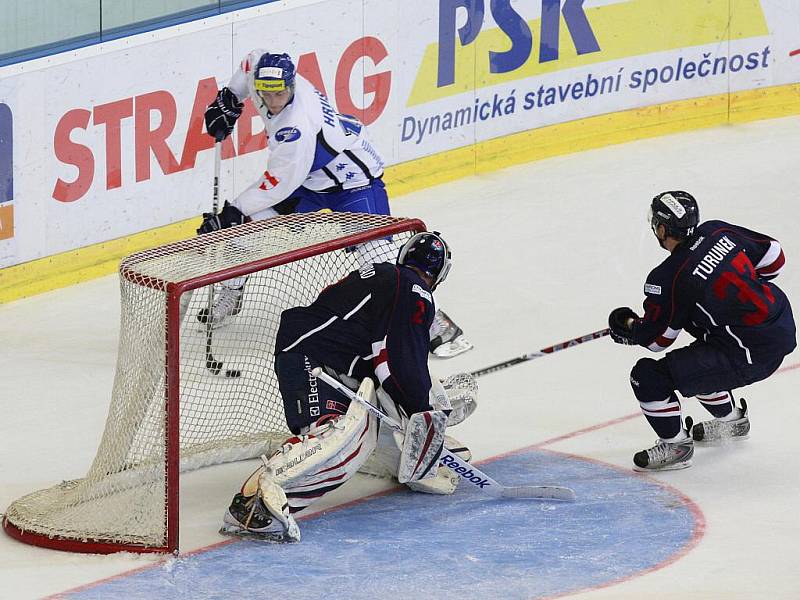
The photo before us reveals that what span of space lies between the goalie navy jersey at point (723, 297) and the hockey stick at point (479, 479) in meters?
0.60

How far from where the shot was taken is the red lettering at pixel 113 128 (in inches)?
311

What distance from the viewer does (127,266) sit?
5.35 meters

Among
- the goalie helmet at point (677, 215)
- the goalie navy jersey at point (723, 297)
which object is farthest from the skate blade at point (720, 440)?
the goalie helmet at point (677, 215)

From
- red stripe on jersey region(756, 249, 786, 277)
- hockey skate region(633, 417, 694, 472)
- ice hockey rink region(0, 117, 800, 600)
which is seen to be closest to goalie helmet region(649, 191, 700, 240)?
red stripe on jersey region(756, 249, 786, 277)

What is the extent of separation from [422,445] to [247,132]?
3.44 m

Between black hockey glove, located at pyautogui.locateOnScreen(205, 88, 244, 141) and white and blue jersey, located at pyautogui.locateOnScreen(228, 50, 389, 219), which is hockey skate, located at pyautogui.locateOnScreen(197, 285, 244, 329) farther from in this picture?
black hockey glove, located at pyautogui.locateOnScreen(205, 88, 244, 141)

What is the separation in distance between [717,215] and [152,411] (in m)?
4.30

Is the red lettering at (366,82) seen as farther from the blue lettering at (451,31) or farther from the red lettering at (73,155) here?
the red lettering at (73,155)

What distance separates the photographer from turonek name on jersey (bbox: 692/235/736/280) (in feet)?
18.5

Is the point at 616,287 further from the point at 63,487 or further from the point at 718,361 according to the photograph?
the point at 63,487

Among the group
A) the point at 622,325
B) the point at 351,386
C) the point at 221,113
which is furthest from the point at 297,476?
the point at 221,113

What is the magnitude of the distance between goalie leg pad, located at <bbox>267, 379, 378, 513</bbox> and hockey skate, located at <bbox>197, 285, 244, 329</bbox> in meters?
1.06

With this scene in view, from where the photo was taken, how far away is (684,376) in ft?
19.0

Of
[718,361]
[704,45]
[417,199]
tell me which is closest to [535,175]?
[417,199]
